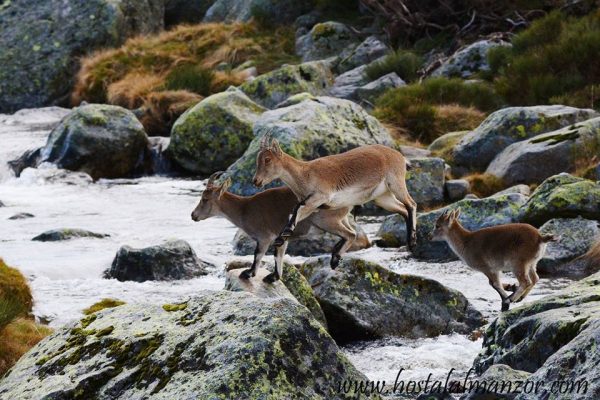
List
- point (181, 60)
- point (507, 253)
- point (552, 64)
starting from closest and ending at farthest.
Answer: point (507, 253)
point (552, 64)
point (181, 60)

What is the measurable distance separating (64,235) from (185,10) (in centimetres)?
2709

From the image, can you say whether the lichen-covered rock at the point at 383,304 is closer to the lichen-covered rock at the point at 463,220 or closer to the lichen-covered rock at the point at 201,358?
the lichen-covered rock at the point at 463,220

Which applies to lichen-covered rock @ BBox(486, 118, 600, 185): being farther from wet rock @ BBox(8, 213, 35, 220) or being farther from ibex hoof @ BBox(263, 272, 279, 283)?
wet rock @ BBox(8, 213, 35, 220)

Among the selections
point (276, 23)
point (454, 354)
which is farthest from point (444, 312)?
point (276, 23)

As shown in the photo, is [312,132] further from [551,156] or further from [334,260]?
[334,260]

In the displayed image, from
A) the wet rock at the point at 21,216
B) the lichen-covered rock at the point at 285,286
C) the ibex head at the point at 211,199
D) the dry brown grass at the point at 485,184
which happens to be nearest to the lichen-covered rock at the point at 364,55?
the dry brown grass at the point at 485,184

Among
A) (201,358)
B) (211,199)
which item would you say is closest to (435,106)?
(211,199)

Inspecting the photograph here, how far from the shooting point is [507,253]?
11367 mm

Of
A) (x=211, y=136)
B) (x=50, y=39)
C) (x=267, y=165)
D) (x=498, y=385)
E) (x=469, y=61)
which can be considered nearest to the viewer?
(x=498, y=385)

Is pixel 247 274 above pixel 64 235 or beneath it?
above

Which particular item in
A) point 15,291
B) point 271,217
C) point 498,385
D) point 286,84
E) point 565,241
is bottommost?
point 565,241

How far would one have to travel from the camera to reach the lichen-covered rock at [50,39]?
3322cm

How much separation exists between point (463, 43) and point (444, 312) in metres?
19.2

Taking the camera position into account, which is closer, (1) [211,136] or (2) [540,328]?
(2) [540,328]
